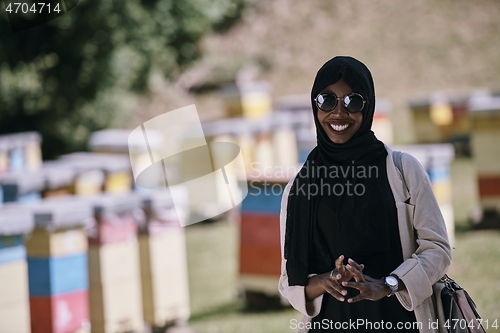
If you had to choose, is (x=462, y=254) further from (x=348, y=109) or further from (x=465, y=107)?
(x=465, y=107)

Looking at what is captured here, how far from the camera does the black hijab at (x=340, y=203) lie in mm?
2176

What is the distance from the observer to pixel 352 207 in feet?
7.25

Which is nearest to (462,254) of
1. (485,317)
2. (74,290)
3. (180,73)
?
(485,317)

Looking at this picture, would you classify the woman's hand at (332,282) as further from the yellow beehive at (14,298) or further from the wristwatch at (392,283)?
the yellow beehive at (14,298)

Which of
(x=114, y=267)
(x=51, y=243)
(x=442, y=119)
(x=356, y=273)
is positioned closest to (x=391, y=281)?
(x=356, y=273)

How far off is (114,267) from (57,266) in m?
0.64

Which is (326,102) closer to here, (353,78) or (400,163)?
(353,78)

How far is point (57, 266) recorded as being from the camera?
15.3 ft

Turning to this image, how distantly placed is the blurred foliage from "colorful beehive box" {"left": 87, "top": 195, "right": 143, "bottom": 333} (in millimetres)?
11908

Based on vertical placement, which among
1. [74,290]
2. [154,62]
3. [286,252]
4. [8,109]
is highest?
[154,62]

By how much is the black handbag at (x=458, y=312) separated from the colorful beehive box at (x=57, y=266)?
3229 mm

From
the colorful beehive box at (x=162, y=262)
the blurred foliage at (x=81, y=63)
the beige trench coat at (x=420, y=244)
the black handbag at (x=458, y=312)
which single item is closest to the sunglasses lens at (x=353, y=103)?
the beige trench coat at (x=420, y=244)

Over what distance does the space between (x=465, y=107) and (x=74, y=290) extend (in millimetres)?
11251

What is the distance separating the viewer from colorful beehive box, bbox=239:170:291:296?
6043 millimetres
